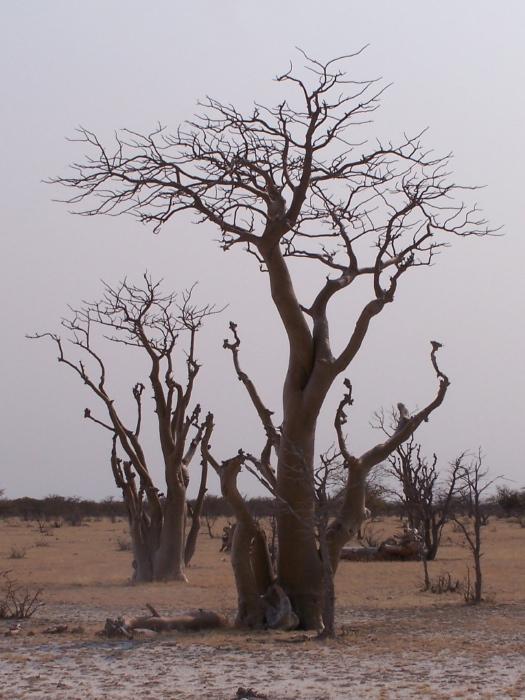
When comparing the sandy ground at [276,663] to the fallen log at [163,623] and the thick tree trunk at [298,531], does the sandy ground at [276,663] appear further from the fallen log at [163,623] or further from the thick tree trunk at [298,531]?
the thick tree trunk at [298,531]

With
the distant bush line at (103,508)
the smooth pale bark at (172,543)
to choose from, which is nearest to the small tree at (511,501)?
the distant bush line at (103,508)

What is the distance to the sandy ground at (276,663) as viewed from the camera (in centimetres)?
707

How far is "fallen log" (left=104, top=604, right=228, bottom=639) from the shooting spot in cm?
987

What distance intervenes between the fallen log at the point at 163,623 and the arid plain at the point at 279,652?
0.69 ft

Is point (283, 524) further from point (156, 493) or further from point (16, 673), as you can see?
point (156, 493)

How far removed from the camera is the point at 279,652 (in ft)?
29.1

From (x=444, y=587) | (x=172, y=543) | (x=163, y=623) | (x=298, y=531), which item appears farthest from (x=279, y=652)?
(x=172, y=543)

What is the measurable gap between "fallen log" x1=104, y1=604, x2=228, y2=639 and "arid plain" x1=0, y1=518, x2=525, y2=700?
210 millimetres

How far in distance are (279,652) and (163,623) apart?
2000 mm

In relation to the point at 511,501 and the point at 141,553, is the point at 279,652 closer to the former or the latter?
the point at 141,553

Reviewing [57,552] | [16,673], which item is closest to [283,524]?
[16,673]

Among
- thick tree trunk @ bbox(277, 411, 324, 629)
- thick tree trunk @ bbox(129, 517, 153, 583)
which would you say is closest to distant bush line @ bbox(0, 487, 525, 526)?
thick tree trunk @ bbox(129, 517, 153, 583)

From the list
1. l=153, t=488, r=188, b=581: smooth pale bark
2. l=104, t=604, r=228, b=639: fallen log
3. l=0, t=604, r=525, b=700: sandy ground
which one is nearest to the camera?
l=0, t=604, r=525, b=700: sandy ground

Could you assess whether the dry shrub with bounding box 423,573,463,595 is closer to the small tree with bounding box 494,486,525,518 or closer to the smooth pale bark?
the smooth pale bark
